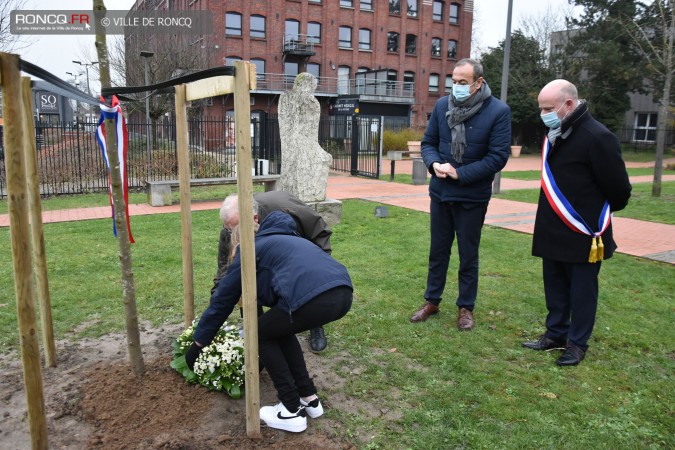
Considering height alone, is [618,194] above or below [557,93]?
below

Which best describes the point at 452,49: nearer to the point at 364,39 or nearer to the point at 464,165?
the point at 364,39

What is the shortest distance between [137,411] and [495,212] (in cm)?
857

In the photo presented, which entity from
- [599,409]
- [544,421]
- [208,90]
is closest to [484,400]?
[544,421]

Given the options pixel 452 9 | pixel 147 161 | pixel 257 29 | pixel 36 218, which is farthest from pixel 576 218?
pixel 452 9

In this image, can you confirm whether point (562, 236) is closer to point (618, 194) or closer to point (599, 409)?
point (618, 194)

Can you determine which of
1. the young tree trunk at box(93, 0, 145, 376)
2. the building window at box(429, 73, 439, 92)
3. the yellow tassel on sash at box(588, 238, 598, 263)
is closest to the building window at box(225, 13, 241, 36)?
the building window at box(429, 73, 439, 92)

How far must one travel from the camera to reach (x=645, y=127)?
38281mm

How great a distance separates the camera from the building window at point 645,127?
3797 centimetres

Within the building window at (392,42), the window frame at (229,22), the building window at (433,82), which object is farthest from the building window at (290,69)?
the building window at (433,82)

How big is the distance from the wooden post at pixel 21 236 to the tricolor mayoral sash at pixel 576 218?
10.5 feet

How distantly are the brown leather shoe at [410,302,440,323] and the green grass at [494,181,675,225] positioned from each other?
666 cm

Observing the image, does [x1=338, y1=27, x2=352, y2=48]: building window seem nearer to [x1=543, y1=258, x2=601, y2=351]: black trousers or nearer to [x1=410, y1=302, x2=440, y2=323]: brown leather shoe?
[x1=410, y1=302, x2=440, y2=323]: brown leather shoe

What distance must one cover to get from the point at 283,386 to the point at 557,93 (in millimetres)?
2585

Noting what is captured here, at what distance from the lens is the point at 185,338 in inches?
148
